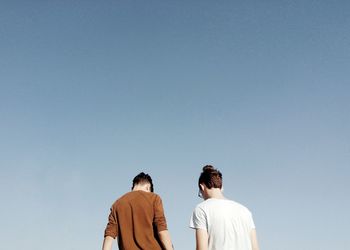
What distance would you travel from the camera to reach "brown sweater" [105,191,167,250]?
8.42 meters

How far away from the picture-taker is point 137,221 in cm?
854

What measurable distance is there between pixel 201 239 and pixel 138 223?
1690 millimetres

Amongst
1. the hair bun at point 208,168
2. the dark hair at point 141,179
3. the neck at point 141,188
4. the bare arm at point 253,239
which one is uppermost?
the dark hair at point 141,179

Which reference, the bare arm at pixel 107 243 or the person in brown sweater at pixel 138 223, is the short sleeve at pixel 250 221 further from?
the bare arm at pixel 107 243

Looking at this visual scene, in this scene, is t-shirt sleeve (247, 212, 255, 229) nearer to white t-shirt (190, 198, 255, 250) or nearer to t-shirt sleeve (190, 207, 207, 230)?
white t-shirt (190, 198, 255, 250)

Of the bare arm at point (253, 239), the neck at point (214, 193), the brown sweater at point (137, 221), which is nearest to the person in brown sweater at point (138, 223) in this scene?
the brown sweater at point (137, 221)

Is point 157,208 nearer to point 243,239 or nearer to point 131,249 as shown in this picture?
point 131,249

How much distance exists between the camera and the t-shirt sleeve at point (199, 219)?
731cm

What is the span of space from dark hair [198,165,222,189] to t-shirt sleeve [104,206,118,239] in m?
2.11

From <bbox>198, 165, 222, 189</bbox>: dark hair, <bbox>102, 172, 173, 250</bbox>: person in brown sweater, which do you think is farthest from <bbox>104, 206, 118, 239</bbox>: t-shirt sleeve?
<bbox>198, 165, 222, 189</bbox>: dark hair

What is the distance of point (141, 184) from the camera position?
881cm

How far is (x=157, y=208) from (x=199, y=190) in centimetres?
131

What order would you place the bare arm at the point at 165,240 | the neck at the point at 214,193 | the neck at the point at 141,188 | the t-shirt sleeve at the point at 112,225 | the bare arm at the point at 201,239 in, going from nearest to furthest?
the bare arm at the point at 201,239
the neck at the point at 214,193
the bare arm at the point at 165,240
the t-shirt sleeve at the point at 112,225
the neck at the point at 141,188

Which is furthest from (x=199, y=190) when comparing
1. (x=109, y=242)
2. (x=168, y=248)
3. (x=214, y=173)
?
(x=109, y=242)
